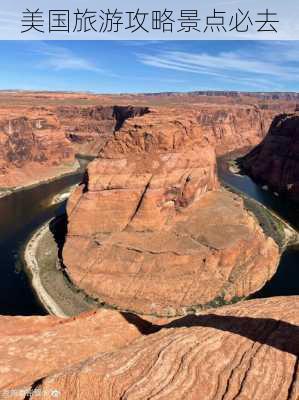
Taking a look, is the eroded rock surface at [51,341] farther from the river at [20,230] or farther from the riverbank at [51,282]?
the river at [20,230]

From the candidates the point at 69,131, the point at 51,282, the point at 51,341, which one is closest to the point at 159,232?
the point at 51,282

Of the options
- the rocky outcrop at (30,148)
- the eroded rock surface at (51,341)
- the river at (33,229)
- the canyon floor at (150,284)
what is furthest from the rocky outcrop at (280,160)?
the eroded rock surface at (51,341)

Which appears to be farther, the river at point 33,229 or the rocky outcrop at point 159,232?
the river at point 33,229

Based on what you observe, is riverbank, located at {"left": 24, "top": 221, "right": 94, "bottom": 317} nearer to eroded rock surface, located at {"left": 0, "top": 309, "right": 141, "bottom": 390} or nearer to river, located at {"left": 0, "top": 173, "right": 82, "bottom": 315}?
river, located at {"left": 0, "top": 173, "right": 82, "bottom": 315}

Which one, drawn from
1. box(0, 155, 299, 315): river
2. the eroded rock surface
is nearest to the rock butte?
box(0, 155, 299, 315): river

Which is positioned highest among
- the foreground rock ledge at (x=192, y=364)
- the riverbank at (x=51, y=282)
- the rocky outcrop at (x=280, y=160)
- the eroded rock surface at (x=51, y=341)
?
the rocky outcrop at (x=280, y=160)
